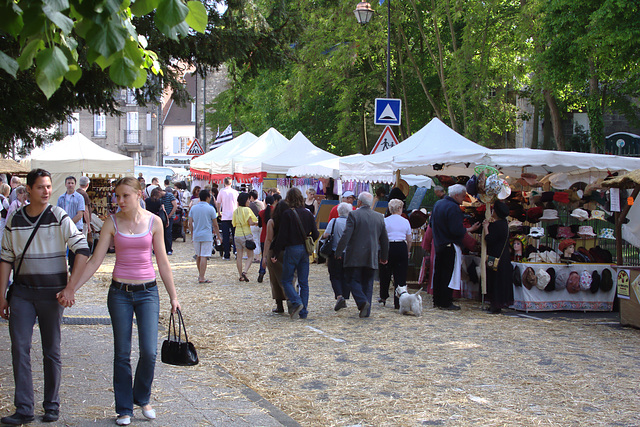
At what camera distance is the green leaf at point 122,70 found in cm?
300

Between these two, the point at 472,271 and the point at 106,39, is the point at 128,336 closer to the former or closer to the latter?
the point at 106,39

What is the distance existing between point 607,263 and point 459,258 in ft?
8.39

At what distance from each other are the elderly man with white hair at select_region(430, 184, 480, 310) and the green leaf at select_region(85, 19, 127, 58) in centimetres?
851

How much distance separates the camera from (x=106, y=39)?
9.32ft

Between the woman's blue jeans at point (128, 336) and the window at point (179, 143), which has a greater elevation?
the window at point (179, 143)

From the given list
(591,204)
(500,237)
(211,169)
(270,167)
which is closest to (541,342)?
(500,237)

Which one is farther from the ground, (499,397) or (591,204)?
(591,204)

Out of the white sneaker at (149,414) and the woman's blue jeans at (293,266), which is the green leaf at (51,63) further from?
the woman's blue jeans at (293,266)

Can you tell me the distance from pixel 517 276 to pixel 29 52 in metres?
9.41

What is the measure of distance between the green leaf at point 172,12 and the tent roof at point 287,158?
17908mm

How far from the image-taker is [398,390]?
6.41 m

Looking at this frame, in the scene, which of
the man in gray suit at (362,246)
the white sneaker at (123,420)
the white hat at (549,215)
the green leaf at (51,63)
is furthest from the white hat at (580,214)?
the green leaf at (51,63)

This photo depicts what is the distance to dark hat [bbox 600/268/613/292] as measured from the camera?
11266 millimetres

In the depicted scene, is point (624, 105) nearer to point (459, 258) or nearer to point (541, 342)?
point (459, 258)
